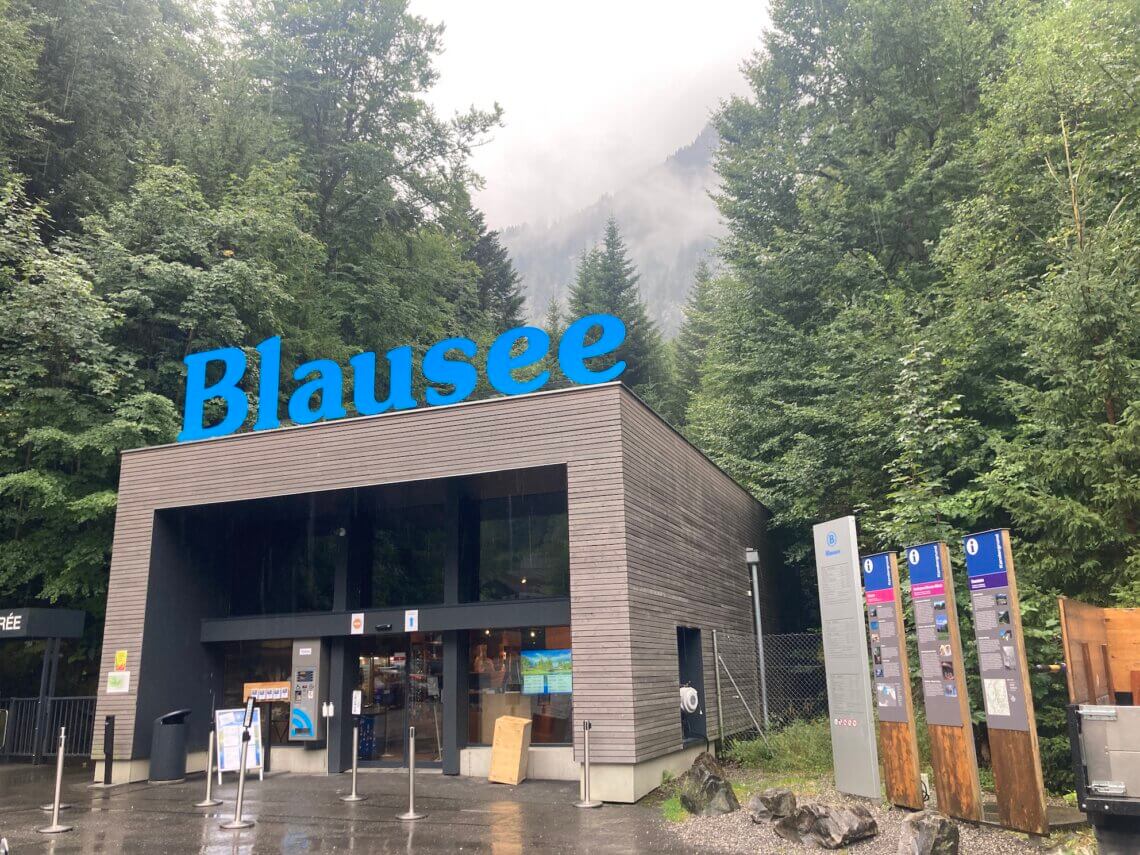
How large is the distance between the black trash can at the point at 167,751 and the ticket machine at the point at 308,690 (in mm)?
1866

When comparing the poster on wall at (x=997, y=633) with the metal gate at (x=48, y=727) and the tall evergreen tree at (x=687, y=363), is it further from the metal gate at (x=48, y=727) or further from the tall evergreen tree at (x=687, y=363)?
the tall evergreen tree at (x=687, y=363)

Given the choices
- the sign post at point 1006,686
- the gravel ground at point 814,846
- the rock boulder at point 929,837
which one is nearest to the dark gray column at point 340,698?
the gravel ground at point 814,846

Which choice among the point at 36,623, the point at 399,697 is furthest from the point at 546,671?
the point at 36,623

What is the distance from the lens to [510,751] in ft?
42.2

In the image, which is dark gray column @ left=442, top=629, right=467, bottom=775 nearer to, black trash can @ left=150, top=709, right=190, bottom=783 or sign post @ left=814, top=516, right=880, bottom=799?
black trash can @ left=150, top=709, right=190, bottom=783

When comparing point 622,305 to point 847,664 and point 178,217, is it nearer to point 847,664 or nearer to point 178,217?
point 178,217

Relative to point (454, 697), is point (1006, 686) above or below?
above

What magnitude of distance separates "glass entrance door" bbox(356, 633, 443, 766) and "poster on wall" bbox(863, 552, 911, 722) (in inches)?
304

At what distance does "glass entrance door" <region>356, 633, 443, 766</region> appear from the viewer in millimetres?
14406

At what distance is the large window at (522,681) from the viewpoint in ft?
43.8

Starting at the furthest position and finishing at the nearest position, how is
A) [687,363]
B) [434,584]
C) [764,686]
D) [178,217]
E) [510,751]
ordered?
[687,363] < [178,217] < [434,584] < [764,686] < [510,751]

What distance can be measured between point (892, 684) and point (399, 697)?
8.99 m

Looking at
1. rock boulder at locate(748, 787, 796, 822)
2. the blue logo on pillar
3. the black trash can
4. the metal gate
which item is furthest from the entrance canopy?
rock boulder at locate(748, 787, 796, 822)

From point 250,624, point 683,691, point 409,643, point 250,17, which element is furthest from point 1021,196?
point 250,17
